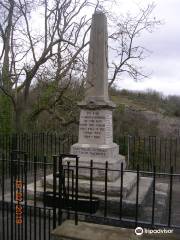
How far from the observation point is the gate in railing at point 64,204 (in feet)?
15.9

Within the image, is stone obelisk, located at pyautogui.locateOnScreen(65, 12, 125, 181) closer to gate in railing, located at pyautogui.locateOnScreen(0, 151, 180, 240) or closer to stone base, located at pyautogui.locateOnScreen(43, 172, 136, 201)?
stone base, located at pyautogui.locateOnScreen(43, 172, 136, 201)

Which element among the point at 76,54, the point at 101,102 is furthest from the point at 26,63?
the point at 101,102

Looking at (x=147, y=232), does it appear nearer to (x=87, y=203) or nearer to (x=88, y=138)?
(x=87, y=203)

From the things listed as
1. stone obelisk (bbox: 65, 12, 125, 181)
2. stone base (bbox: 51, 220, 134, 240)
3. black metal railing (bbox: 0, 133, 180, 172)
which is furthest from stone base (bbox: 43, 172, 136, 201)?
black metal railing (bbox: 0, 133, 180, 172)

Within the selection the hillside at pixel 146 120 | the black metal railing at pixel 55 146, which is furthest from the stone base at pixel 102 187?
the hillside at pixel 146 120

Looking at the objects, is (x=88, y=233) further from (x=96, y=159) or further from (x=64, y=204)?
(x=96, y=159)

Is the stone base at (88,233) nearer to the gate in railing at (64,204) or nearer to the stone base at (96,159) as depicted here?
the gate in railing at (64,204)

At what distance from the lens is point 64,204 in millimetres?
5340

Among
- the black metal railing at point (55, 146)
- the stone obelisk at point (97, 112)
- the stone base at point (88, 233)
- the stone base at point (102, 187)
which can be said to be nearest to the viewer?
the stone base at point (88, 233)

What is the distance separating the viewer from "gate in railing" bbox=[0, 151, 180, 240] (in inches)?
191

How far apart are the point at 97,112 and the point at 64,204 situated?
11.0ft

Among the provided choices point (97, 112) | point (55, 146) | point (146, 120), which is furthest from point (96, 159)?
point (146, 120)

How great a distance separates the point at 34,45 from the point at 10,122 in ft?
11.5

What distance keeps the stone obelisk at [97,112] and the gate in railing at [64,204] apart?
2.43 feet
